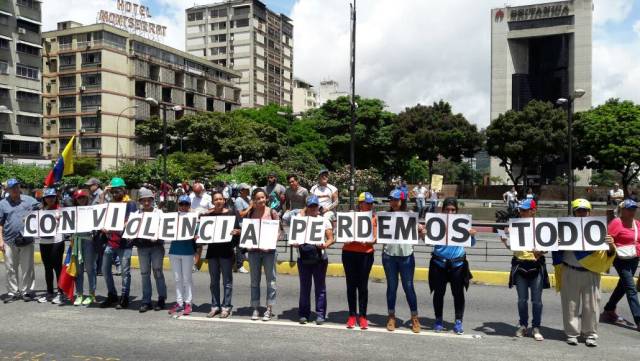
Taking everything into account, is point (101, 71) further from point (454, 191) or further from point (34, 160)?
point (454, 191)

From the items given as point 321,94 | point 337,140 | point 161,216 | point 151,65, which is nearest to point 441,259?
point 161,216

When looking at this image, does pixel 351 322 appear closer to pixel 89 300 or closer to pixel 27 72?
pixel 89 300

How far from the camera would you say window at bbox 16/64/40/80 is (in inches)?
2224

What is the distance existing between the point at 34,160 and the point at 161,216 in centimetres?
5789

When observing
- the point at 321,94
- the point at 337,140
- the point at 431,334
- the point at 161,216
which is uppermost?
the point at 321,94

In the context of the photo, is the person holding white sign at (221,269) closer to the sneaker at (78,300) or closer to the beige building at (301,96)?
the sneaker at (78,300)

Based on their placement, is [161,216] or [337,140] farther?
[337,140]

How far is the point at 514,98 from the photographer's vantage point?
76.6 meters

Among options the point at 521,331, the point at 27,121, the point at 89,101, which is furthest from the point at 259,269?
the point at 89,101

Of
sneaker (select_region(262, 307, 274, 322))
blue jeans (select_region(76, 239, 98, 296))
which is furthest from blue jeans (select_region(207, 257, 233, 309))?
blue jeans (select_region(76, 239, 98, 296))

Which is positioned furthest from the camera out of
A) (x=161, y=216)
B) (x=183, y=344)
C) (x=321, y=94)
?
(x=321, y=94)

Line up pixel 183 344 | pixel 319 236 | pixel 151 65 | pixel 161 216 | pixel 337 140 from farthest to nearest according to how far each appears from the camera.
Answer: pixel 151 65, pixel 337 140, pixel 161 216, pixel 319 236, pixel 183 344

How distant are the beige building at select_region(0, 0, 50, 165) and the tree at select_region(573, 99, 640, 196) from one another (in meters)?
57.1

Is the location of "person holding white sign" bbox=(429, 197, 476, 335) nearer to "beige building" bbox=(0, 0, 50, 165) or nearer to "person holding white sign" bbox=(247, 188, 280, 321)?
"person holding white sign" bbox=(247, 188, 280, 321)
